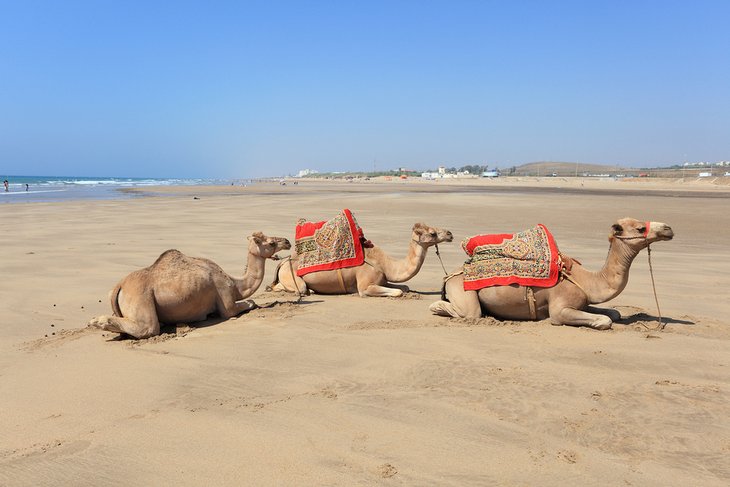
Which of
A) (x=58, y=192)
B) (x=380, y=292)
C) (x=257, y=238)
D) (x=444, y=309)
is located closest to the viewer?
(x=444, y=309)

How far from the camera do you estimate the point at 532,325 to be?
7184mm

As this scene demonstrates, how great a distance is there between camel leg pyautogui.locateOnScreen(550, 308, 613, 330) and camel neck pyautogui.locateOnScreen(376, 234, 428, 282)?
2.61 m

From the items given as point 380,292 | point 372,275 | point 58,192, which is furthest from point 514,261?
point 58,192

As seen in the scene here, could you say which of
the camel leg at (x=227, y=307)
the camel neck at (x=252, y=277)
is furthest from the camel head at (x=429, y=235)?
the camel leg at (x=227, y=307)

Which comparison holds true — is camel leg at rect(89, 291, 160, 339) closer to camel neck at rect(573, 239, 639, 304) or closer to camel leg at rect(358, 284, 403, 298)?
camel leg at rect(358, 284, 403, 298)

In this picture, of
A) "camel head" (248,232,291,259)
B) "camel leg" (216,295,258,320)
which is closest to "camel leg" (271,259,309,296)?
"camel head" (248,232,291,259)

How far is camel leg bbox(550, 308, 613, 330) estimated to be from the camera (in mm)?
6836

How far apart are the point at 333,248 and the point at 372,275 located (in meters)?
0.78

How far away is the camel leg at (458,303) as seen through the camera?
7.39 metres

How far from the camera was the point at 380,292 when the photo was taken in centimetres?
910

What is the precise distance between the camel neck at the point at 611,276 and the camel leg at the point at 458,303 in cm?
130

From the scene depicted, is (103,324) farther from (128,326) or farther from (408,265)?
(408,265)

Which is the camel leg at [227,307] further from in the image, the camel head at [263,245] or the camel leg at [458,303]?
the camel leg at [458,303]

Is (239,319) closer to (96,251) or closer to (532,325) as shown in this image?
(532,325)
